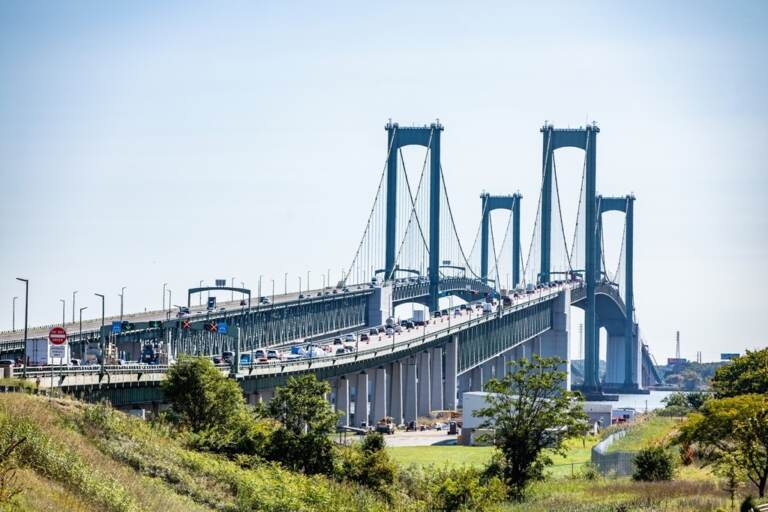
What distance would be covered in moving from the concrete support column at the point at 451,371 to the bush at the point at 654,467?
242 feet

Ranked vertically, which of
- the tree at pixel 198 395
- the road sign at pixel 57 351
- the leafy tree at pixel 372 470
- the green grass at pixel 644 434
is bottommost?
the green grass at pixel 644 434

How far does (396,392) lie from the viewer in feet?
404

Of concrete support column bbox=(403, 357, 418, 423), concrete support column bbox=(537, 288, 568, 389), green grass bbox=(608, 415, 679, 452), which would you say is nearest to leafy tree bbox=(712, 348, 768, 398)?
green grass bbox=(608, 415, 679, 452)

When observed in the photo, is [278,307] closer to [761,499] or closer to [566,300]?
[566,300]

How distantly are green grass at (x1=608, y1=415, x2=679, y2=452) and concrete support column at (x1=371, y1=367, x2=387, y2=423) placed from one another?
2241 cm

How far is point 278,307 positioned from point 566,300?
46665 millimetres

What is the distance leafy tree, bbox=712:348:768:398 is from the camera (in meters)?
73.7

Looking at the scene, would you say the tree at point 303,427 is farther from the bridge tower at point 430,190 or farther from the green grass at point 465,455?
the bridge tower at point 430,190

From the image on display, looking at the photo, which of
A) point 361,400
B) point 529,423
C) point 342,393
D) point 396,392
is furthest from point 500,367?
point 529,423

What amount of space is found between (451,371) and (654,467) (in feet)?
247

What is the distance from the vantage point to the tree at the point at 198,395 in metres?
59.8

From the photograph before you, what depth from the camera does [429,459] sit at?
78438mm

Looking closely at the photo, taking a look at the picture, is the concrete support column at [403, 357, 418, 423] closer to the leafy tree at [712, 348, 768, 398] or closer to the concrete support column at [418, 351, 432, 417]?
the concrete support column at [418, 351, 432, 417]

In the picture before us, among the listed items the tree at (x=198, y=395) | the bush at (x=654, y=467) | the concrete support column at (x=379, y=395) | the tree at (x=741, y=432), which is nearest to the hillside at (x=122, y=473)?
the tree at (x=198, y=395)
